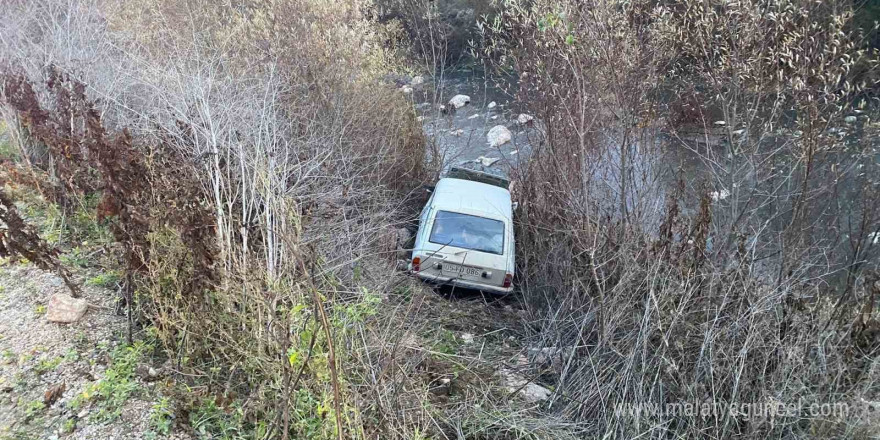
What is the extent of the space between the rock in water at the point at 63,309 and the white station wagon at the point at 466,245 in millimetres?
3588

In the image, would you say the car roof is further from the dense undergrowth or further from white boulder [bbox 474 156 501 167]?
white boulder [bbox 474 156 501 167]

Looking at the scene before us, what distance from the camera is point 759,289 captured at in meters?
4.23

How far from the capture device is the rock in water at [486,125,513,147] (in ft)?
41.6

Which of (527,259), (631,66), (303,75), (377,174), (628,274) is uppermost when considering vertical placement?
(631,66)

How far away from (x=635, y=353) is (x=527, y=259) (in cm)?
375

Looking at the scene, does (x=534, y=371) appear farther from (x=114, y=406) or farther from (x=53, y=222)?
(x=53, y=222)

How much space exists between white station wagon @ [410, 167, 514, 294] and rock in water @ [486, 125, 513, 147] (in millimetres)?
5369

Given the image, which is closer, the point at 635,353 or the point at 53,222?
the point at 635,353

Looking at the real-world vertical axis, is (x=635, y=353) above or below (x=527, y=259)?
above

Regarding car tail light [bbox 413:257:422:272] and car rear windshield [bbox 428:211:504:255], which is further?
car rear windshield [bbox 428:211:504:255]

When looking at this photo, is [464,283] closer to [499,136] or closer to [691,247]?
[691,247]

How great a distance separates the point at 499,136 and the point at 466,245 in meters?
6.18

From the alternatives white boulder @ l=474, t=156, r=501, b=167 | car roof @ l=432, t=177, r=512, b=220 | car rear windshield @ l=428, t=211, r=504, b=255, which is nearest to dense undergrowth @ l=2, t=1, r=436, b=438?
car rear windshield @ l=428, t=211, r=504, b=255

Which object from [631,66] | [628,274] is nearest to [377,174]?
[631,66]
